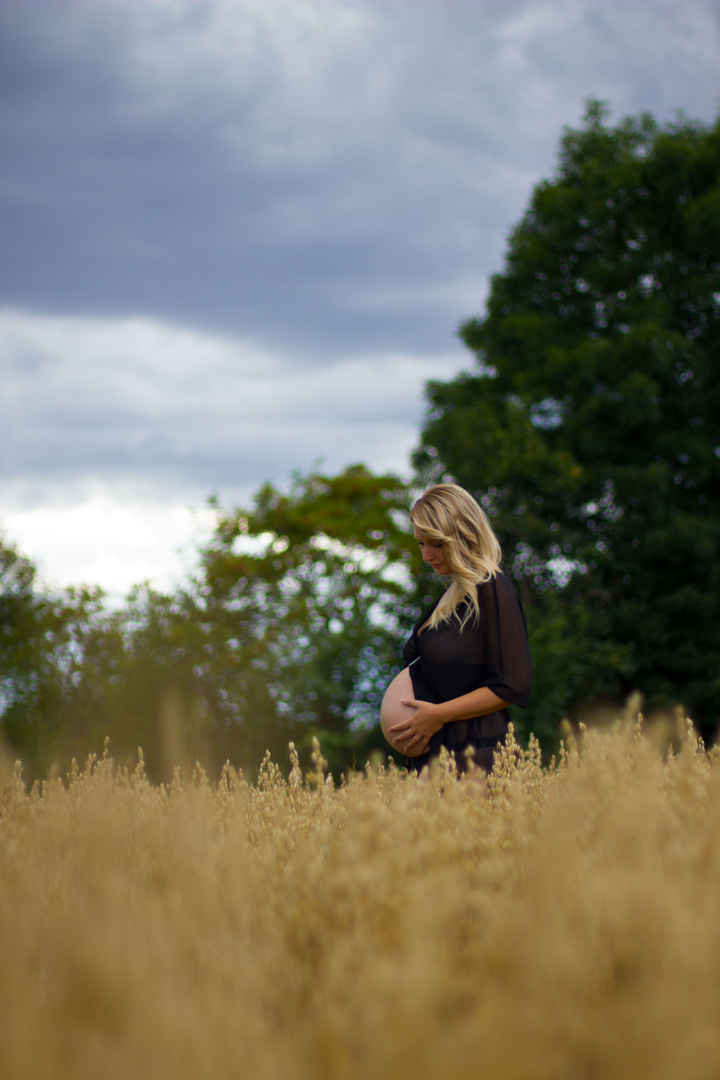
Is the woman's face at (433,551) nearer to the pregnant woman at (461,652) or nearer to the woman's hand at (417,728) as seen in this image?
the pregnant woman at (461,652)

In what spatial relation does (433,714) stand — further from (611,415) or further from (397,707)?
(611,415)

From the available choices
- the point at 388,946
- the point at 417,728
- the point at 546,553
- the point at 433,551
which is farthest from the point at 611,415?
the point at 388,946

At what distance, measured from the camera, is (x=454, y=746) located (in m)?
3.72

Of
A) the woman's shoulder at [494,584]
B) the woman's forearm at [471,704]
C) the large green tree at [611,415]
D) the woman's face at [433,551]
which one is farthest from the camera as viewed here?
the large green tree at [611,415]

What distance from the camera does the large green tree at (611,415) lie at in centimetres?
1658

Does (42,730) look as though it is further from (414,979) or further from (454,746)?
(414,979)

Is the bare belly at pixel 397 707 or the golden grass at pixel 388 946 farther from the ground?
the bare belly at pixel 397 707

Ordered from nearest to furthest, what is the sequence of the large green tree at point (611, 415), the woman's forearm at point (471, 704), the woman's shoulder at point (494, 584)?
the woman's forearm at point (471, 704) < the woman's shoulder at point (494, 584) < the large green tree at point (611, 415)

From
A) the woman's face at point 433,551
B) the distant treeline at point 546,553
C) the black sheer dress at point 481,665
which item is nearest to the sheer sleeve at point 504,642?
the black sheer dress at point 481,665

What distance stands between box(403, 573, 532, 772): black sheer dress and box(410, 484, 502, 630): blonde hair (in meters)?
0.05

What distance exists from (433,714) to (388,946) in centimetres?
195

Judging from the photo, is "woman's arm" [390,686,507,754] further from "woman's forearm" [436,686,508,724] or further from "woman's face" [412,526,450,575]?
"woman's face" [412,526,450,575]

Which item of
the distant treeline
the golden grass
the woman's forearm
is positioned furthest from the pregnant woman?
the distant treeline

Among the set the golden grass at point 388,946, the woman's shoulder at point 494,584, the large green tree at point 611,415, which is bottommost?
the golden grass at point 388,946
